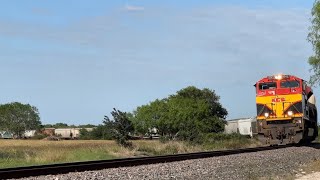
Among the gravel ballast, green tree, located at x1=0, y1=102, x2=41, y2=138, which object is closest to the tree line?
green tree, located at x1=0, y1=102, x2=41, y2=138

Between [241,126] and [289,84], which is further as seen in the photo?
[241,126]

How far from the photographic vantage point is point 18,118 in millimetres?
130000

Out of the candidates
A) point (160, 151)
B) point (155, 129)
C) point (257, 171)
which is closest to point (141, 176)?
point (257, 171)

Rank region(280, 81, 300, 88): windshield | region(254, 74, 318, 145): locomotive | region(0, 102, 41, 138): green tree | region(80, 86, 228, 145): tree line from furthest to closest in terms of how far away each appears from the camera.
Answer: region(0, 102, 41, 138): green tree, region(80, 86, 228, 145): tree line, region(280, 81, 300, 88): windshield, region(254, 74, 318, 145): locomotive

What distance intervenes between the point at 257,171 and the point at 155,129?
3588 inches

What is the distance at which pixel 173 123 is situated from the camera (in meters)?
95.7

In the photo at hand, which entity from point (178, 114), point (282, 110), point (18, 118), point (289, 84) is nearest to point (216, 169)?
point (282, 110)

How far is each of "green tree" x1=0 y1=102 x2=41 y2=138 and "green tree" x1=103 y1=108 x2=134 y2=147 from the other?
103 meters

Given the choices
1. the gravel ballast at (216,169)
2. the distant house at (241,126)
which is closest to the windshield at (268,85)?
the gravel ballast at (216,169)

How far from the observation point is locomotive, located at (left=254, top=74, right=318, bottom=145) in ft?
88.0

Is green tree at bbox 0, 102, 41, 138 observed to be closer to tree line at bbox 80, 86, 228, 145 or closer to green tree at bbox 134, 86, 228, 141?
tree line at bbox 80, 86, 228, 145

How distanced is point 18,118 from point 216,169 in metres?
122

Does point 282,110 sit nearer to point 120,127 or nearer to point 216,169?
point 120,127

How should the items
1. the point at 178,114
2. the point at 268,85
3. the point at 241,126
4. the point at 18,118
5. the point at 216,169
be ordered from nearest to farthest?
the point at 216,169 → the point at 268,85 → the point at 241,126 → the point at 178,114 → the point at 18,118
